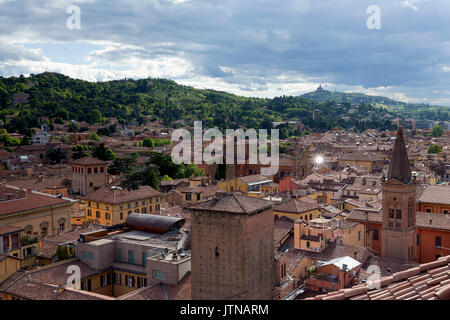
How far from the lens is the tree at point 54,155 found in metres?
70.3

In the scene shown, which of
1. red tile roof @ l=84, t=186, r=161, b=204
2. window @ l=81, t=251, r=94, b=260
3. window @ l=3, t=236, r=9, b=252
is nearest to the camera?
window @ l=81, t=251, r=94, b=260

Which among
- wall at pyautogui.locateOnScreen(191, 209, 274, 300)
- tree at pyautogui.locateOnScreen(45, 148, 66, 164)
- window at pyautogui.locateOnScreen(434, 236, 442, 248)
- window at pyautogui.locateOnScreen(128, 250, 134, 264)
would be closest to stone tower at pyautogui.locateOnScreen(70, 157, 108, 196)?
window at pyautogui.locateOnScreen(128, 250, 134, 264)

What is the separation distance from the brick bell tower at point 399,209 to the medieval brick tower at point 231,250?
11.5m

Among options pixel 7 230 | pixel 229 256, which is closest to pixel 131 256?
pixel 7 230

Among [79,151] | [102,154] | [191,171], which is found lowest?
[191,171]

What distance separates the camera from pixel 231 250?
1563cm

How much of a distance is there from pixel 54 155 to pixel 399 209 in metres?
58.3

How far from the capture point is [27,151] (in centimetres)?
7100

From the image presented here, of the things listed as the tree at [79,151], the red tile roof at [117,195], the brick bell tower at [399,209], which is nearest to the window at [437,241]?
the brick bell tower at [399,209]

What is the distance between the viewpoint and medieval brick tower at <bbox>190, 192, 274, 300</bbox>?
15.5 metres

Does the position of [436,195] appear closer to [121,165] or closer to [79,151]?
[121,165]

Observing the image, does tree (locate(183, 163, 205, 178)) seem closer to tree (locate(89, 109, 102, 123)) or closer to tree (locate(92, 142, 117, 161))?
tree (locate(92, 142, 117, 161))

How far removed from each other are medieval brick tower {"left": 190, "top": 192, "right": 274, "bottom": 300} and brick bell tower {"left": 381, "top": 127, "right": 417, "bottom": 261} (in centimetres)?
1145
